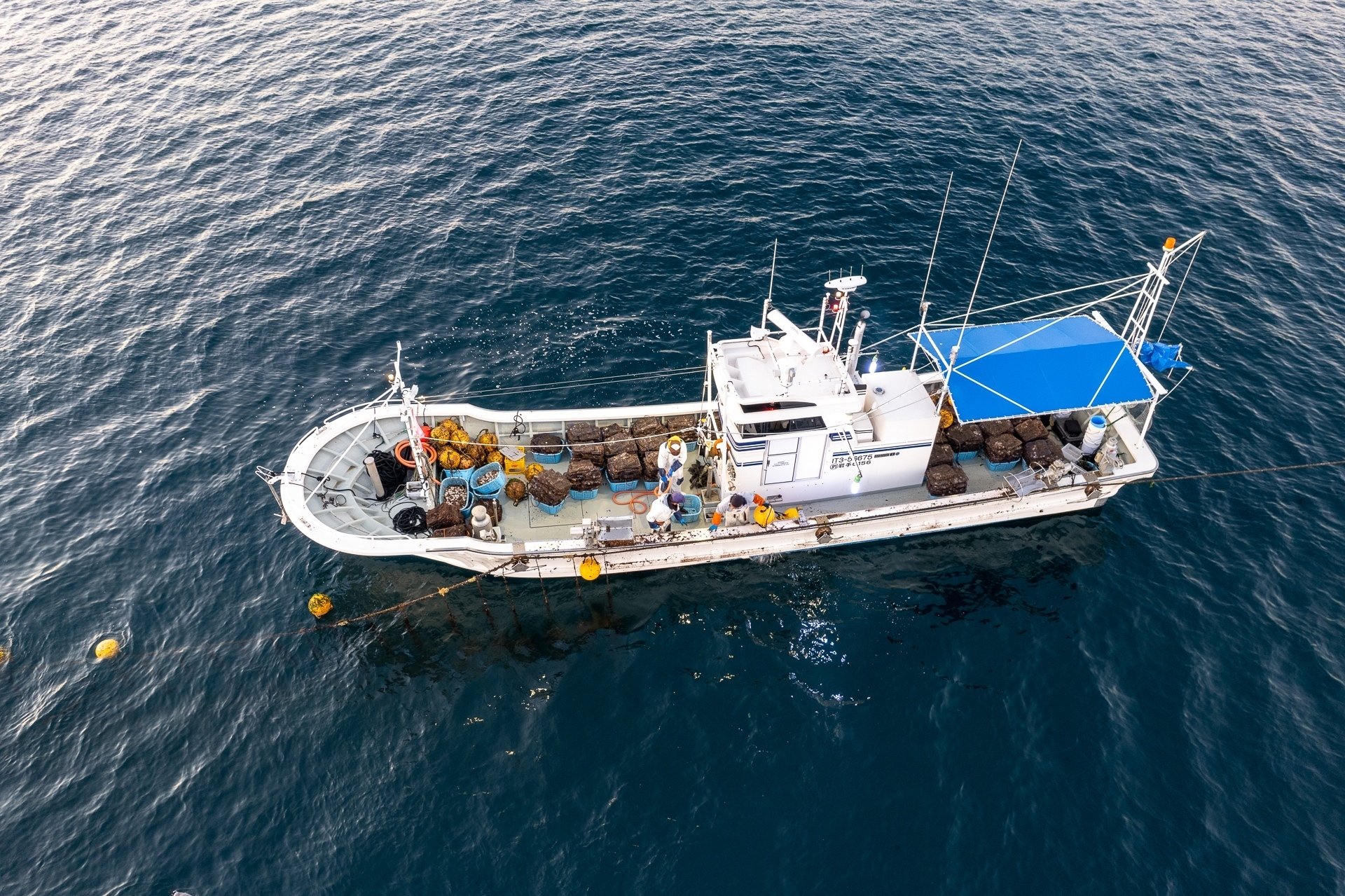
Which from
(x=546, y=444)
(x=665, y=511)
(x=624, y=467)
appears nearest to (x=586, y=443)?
(x=546, y=444)

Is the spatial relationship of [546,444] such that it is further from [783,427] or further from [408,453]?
[783,427]

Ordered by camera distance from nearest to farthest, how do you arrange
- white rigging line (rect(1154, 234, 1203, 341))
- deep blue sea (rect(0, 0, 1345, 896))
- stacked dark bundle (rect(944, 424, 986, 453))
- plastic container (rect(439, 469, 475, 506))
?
deep blue sea (rect(0, 0, 1345, 896)) → plastic container (rect(439, 469, 475, 506)) → stacked dark bundle (rect(944, 424, 986, 453)) → white rigging line (rect(1154, 234, 1203, 341))

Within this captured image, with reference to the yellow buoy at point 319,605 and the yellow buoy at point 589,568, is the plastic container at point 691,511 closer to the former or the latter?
the yellow buoy at point 589,568

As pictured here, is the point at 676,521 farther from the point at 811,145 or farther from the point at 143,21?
the point at 143,21

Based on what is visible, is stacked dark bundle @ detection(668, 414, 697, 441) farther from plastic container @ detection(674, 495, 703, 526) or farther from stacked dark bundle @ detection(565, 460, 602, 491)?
stacked dark bundle @ detection(565, 460, 602, 491)

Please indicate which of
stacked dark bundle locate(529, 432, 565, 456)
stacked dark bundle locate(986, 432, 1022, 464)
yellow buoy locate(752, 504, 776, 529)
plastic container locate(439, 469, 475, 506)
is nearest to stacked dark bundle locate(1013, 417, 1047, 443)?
stacked dark bundle locate(986, 432, 1022, 464)
